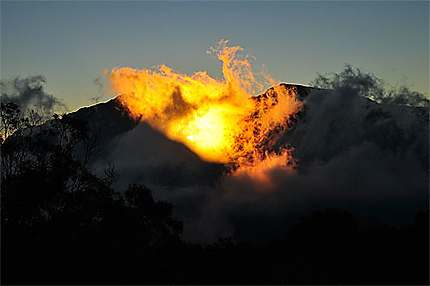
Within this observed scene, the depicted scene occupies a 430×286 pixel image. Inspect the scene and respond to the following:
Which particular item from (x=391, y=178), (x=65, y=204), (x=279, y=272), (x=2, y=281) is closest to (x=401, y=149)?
(x=391, y=178)

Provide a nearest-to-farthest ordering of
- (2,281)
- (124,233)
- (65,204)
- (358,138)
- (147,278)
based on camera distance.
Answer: (2,281) < (147,278) < (65,204) < (124,233) < (358,138)

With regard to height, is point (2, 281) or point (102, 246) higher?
point (102, 246)

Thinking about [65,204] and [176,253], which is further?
[176,253]

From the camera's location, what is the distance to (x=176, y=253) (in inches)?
2039

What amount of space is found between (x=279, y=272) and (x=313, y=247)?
3588 inches

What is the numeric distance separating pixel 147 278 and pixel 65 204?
16662 mm

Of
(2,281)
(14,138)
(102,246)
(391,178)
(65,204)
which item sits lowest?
(2,281)

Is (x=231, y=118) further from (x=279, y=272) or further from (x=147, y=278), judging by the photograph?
(x=147, y=278)

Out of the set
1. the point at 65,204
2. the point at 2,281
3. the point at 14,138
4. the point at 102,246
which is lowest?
the point at 2,281

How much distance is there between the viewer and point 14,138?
144 ft

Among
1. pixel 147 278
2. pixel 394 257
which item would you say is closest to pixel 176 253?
pixel 147 278

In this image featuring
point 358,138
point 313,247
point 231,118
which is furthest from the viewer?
point 231,118

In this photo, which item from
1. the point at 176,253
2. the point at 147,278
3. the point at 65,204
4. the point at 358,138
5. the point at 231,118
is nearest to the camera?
the point at 147,278

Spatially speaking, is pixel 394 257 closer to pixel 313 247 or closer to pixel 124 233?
pixel 313 247
